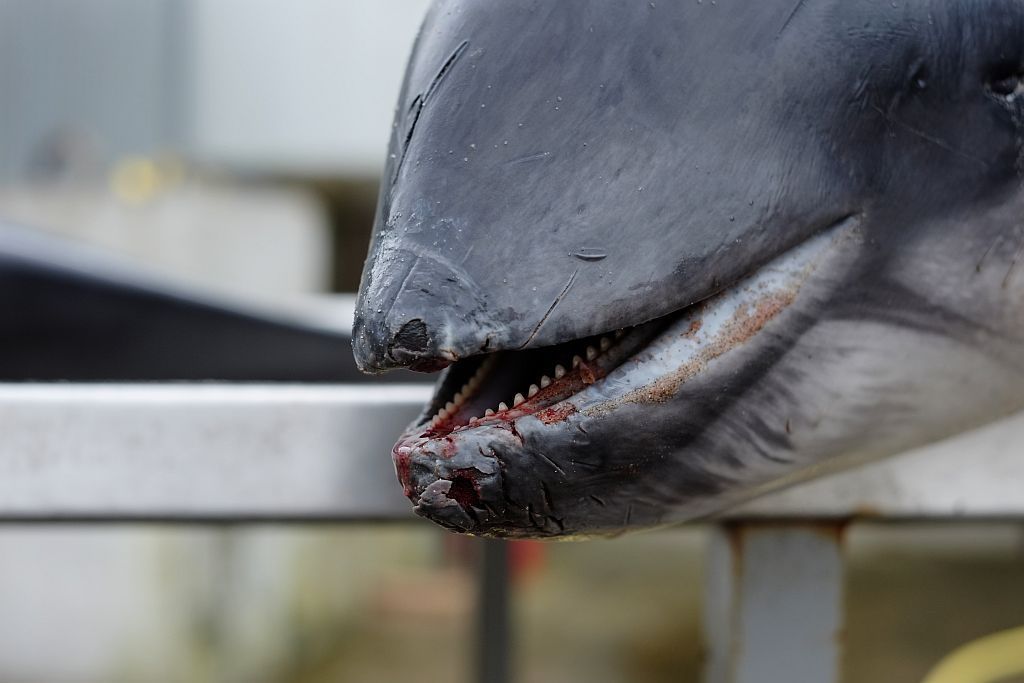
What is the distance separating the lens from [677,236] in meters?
0.41

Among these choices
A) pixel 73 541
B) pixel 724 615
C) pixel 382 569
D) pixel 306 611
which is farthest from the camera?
pixel 382 569

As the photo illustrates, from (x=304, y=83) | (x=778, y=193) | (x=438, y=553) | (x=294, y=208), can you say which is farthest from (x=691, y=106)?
(x=304, y=83)

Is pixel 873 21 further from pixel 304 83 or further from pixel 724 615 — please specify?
pixel 304 83

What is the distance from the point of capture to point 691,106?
415 mm

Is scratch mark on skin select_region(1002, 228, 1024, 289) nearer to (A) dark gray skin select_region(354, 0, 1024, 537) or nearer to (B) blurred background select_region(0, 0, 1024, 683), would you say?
(A) dark gray skin select_region(354, 0, 1024, 537)

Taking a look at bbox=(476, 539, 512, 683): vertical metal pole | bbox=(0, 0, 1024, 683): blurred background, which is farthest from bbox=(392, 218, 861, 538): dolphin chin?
bbox=(476, 539, 512, 683): vertical metal pole

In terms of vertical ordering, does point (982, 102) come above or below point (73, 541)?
above

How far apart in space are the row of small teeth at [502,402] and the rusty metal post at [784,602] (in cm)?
23

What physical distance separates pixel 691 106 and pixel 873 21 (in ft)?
0.29

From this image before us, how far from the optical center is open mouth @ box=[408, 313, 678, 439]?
41 centimetres

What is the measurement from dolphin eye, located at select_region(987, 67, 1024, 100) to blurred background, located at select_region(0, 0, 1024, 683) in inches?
15.4

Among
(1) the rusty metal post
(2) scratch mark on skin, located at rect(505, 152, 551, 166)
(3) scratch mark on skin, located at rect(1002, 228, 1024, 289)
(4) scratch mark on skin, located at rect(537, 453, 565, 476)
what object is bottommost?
(1) the rusty metal post

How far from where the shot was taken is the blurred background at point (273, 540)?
2.13 metres

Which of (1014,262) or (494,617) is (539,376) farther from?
(494,617)
